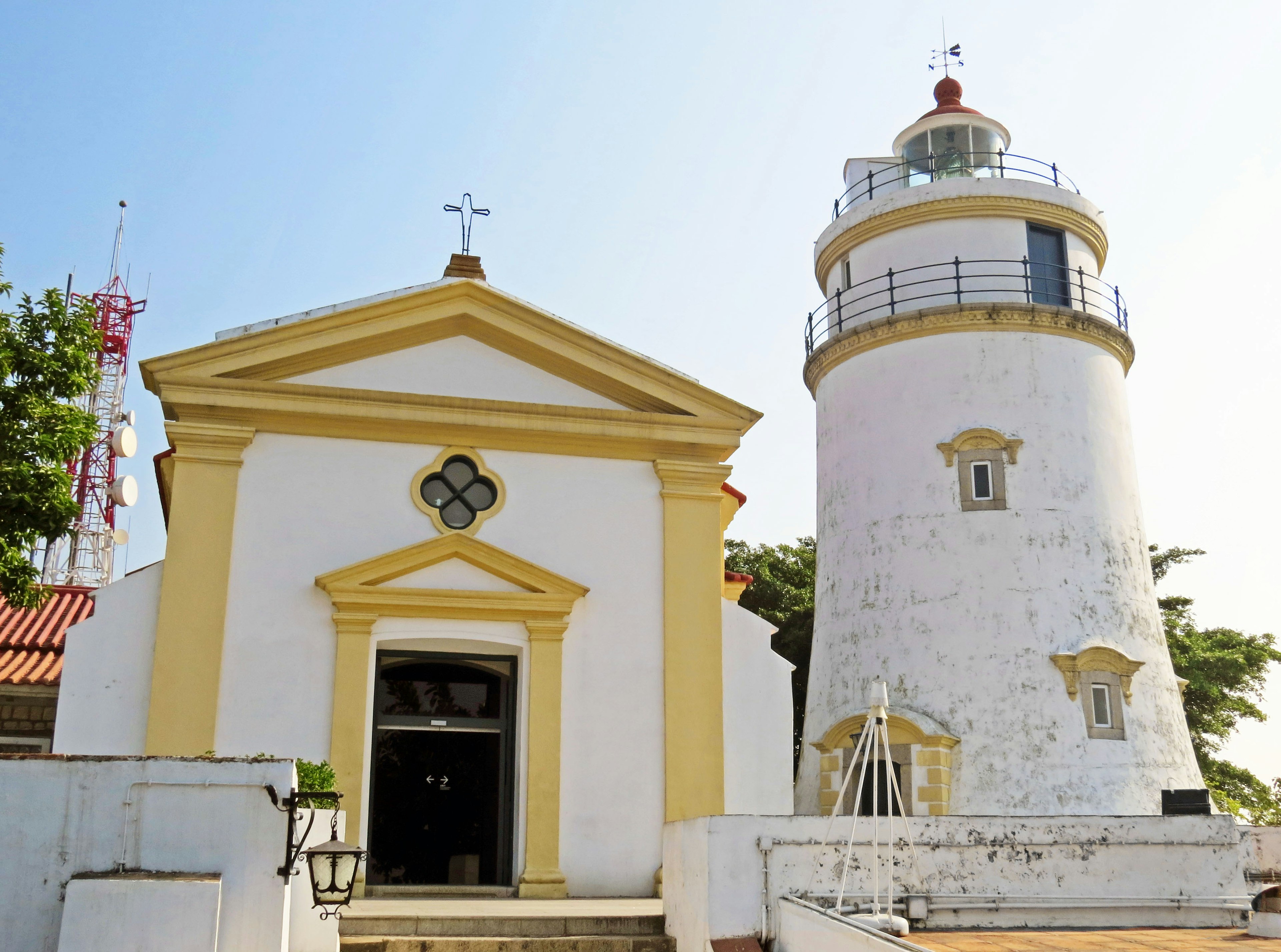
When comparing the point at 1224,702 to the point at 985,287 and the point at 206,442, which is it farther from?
the point at 206,442

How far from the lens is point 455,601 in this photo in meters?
13.2

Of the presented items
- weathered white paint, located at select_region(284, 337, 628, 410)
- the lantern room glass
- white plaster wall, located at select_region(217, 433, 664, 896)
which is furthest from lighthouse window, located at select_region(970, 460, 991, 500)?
weathered white paint, located at select_region(284, 337, 628, 410)

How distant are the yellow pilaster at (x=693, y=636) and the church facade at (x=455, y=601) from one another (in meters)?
0.03

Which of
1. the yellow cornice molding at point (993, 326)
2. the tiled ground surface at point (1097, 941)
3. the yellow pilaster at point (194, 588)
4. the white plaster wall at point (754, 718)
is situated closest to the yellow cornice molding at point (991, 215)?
the yellow cornice molding at point (993, 326)

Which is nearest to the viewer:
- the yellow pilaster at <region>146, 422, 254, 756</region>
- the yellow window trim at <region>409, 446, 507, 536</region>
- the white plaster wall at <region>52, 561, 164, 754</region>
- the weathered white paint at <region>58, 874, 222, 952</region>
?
the weathered white paint at <region>58, 874, 222, 952</region>

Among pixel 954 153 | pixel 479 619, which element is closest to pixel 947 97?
pixel 954 153

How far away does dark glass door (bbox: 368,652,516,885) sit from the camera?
13.1m

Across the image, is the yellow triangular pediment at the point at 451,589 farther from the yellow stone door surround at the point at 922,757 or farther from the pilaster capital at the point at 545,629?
the yellow stone door surround at the point at 922,757

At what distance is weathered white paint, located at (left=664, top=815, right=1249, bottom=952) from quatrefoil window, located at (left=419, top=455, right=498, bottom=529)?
13.7 ft

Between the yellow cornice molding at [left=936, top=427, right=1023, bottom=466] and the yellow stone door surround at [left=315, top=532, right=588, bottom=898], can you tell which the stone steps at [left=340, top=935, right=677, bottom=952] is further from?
the yellow cornice molding at [left=936, top=427, right=1023, bottom=466]

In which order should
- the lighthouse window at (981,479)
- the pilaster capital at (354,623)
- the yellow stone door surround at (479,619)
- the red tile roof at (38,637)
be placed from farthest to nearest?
1. the lighthouse window at (981,479)
2. the red tile roof at (38,637)
3. the pilaster capital at (354,623)
4. the yellow stone door surround at (479,619)

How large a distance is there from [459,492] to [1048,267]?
1295 cm

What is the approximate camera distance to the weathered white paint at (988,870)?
994 cm

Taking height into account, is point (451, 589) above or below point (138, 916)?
above
